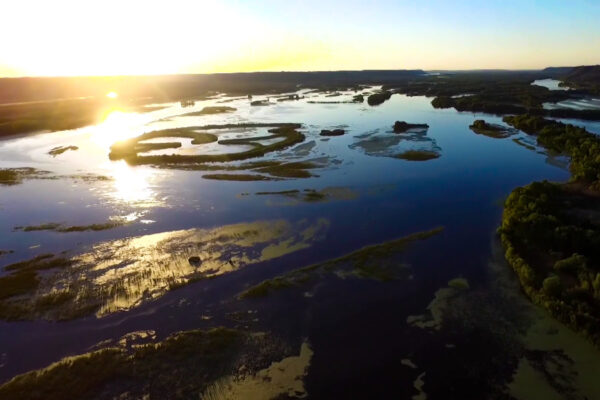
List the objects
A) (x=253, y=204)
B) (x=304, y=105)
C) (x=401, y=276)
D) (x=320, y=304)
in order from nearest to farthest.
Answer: (x=320, y=304) → (x=401, y=276) → (x=253, y=204) → (x=304, y=105)

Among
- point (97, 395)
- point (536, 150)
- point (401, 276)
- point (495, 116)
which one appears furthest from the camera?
point (495, 116)

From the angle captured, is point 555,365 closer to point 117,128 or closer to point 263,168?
point 263,168

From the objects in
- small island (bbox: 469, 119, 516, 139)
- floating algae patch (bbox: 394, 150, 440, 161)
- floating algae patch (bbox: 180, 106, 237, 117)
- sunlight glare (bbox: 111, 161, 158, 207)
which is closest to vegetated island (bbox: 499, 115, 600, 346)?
floating algae patch (bbox: 394, 150, 440, 161)

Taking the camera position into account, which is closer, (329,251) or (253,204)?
(329,251)

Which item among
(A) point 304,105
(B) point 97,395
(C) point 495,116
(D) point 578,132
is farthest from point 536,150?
(A) point 304,105

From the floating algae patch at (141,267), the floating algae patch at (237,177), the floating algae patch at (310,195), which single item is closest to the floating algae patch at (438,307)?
the floating algae patch at (141,267)

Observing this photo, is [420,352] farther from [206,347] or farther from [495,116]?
[495,116]

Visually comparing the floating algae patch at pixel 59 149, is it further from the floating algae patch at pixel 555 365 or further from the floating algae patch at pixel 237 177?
the floating algae patch at pixel 555 365
